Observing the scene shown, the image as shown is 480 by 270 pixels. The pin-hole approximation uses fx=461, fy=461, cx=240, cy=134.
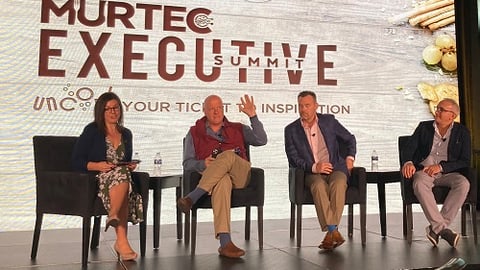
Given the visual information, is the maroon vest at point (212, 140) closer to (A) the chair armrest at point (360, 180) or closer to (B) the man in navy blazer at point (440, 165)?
(A) the chair armrest at point (360, 180)

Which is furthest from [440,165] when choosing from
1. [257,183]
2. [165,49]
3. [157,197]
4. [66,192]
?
[165,49]

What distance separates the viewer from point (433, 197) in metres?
3.35

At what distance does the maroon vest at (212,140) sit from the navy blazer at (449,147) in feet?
4.37

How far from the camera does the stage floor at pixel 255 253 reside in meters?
2.72

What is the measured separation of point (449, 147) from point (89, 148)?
8.67 ft

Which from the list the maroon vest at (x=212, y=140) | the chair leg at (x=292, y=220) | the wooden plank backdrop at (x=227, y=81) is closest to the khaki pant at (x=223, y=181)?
the maroon vest at (x=212, y=140)

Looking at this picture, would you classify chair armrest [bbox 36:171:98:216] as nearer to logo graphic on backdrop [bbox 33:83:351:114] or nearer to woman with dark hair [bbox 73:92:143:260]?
woman with dark hair [bbox 73:92:143:260]

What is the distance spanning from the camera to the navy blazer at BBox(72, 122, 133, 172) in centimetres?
295

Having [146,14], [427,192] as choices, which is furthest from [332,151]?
[146,14]

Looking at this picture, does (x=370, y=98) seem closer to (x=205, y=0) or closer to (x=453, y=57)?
(x=453, y=57)

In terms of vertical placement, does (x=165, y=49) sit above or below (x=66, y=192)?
above

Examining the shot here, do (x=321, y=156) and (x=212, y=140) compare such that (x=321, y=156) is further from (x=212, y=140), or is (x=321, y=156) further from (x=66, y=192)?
(x=66, y=192)

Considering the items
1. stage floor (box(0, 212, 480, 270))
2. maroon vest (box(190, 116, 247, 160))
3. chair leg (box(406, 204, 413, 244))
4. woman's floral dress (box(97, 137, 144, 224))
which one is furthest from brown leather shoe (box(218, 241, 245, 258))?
chair leg (box(406, 204, 413, 244))

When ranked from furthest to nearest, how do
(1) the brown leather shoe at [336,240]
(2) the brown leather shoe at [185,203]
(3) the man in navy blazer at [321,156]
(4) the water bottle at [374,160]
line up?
1. (4) the water bottle at [374,160]
2. (3) the man in navy blazer at [321,156]
3. (1) the brown leather shoe at [336,240]
4. (2) the brown leather shoe at [185,203]
